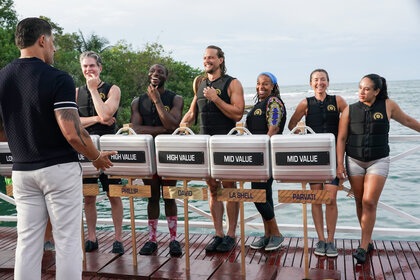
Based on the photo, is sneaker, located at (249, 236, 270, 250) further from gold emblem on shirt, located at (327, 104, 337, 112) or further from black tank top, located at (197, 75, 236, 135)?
gold emblem on shirt, located at (327, 104, 337, 112)

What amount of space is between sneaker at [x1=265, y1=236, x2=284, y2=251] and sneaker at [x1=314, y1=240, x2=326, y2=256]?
31cm

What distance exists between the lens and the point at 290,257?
355 centimetres

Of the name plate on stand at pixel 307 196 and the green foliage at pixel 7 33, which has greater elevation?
the green foliage at pixel 7 33

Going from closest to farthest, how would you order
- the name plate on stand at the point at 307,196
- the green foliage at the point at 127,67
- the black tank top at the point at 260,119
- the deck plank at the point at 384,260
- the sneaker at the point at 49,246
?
the name plate on stand at the point at 307,196 < the deck plank at the point at 384,260 < the black tank top at the point at 260,119 < the sneaker at the point at 49,246 < the green foliage at the point at 127,67

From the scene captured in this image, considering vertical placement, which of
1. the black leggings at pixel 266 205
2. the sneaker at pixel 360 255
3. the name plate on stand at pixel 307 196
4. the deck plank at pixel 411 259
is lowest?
the deck plank at pixel 411 259

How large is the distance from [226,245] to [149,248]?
65 centimetres

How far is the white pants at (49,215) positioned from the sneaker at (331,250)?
6.71 feet

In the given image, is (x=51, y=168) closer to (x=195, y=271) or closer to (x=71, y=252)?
(x=71, y=252)

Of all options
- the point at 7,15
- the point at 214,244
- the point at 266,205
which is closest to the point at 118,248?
the point at 214,244

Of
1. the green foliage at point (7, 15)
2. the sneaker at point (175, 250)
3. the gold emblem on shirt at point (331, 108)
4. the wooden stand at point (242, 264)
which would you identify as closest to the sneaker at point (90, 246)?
the sneaker at point (175, 250)

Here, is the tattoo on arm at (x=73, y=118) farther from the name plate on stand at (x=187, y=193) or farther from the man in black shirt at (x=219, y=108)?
the man in black shirt at (x=219, y=108)

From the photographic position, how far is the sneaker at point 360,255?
3320 mm

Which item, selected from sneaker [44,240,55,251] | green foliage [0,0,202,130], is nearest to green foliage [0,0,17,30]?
green foliage [0,0,202,130]

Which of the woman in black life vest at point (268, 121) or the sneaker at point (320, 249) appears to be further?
the sneaker at point (320, 249)
